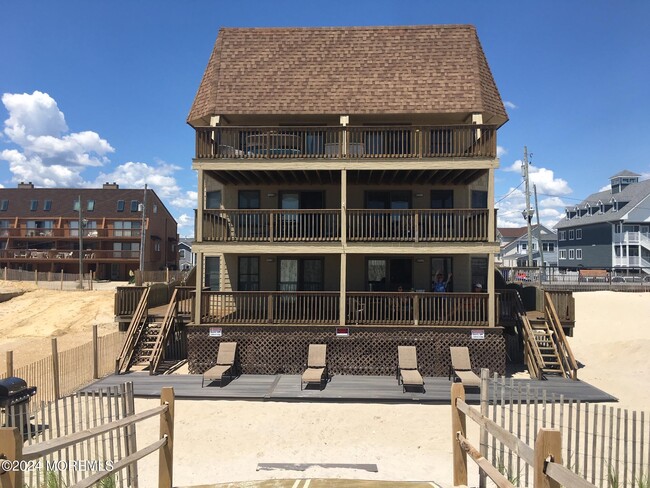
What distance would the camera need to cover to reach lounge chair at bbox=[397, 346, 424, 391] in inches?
452

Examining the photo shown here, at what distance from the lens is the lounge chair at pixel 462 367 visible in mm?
11906

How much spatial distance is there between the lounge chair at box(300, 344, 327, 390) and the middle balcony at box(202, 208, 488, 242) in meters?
3.80

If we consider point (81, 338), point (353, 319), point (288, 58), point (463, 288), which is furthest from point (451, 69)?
point (81, 338)

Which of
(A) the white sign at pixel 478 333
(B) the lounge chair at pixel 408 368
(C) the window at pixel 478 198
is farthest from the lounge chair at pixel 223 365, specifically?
(C) the window at pixel 478 198

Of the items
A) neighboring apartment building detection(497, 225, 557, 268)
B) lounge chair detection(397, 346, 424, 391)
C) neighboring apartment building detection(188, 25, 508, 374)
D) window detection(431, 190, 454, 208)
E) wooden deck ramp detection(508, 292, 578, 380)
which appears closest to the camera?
lounge chair detection(397, 346, 424, 391)

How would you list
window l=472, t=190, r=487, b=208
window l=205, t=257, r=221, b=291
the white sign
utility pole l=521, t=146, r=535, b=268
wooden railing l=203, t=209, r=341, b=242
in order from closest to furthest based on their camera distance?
the white sign → wooden railing l=203, t=209, r=341, b=242 → window l=472, t=190, r=487, b=208 → window l=205, t=257, r=221, b=291 → utility pole l=521, t=146, r=535, b=268

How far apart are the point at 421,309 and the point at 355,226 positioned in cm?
393

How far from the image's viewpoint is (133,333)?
14453 mm

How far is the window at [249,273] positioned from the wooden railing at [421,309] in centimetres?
477

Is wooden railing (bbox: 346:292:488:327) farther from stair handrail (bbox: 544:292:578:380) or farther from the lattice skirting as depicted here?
stair handrail (bbox: 544:292:578:380)

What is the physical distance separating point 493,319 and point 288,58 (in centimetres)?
1314

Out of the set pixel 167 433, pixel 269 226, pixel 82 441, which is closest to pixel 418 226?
pixel 269 226

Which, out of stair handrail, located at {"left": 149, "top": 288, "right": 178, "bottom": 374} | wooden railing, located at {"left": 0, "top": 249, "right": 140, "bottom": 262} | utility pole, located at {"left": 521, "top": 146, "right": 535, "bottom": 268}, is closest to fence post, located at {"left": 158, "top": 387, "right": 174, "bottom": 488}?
stair handrail, located at {"left": 149, "top": 288, "right": 178, "bottom": 374}

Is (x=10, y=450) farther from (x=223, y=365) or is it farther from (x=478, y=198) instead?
(x=478, y=198)
